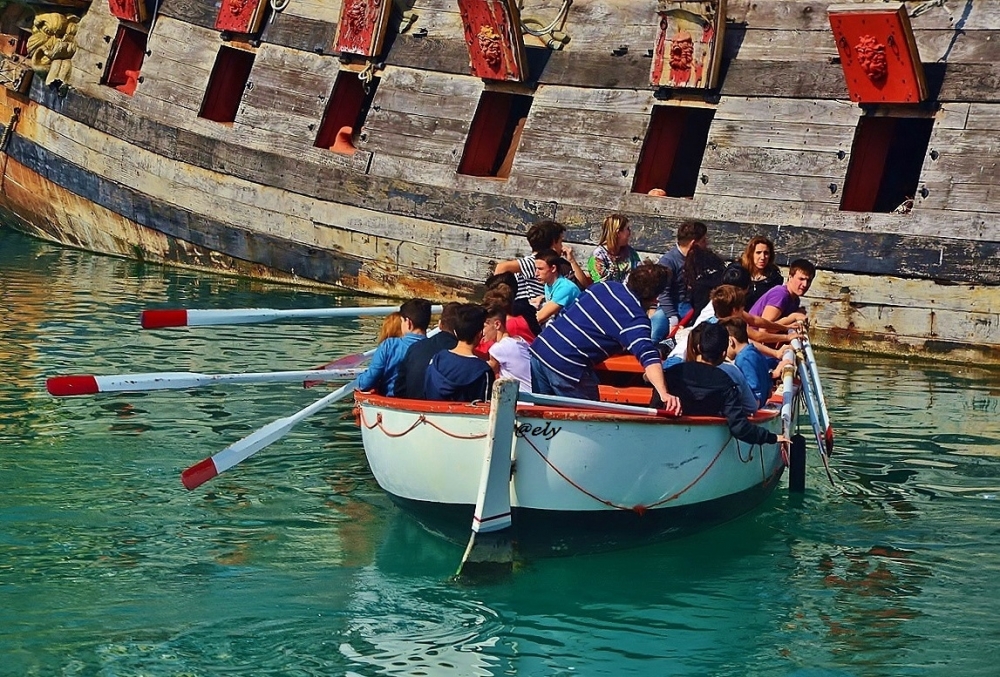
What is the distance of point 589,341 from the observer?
10.2m

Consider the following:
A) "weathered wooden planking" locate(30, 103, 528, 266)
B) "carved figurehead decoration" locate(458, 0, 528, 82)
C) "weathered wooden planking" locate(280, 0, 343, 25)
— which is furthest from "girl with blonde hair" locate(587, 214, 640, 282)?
"weathered wooden planking" locate(280, 0, 343, 25)

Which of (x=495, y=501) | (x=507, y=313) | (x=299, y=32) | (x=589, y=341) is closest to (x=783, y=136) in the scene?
(x=507, y=313)

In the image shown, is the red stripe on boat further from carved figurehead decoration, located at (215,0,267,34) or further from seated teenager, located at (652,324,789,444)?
carved figurehead decoration, located at (215,0,267,34)

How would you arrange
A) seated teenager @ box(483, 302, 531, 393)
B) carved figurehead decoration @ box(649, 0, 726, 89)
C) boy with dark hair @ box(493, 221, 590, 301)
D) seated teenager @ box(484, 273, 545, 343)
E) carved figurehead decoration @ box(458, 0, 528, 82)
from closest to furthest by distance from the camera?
seated teenager @ box(483, 302, 531, 393) → seated teenager @ box(484, 273, 545, 343) → boy with dark hair @ box(493, 221, 590, 301) → carved figurehead decoration @ box(649, 0, 726, 89) → carved figurehead decoration @ box(458, 0, 528, 82)

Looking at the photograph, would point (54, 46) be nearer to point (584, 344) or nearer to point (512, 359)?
point (512, 359)

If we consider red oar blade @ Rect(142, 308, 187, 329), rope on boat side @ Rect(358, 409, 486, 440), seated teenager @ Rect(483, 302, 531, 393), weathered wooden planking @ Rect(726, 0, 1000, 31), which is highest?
weathered wooden planking @ Rect(726, 0, 1000, 31)

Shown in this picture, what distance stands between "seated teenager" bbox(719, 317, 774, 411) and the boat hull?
2.68 feet

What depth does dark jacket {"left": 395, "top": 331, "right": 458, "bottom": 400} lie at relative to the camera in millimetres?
10367

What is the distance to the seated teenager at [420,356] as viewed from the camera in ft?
A: 34.0

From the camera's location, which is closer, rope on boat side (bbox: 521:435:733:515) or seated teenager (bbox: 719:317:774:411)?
rope on boat side (bbox: 521:435:733:515)

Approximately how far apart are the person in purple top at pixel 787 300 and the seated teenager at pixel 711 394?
251 cm

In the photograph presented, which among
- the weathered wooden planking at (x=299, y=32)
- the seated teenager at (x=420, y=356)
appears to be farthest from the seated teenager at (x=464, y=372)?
the weathered wooden planking at (x=299, y=32)

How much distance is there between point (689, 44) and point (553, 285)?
5843 mm

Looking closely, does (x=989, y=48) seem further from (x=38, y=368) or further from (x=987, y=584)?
(x=38, y=368)
